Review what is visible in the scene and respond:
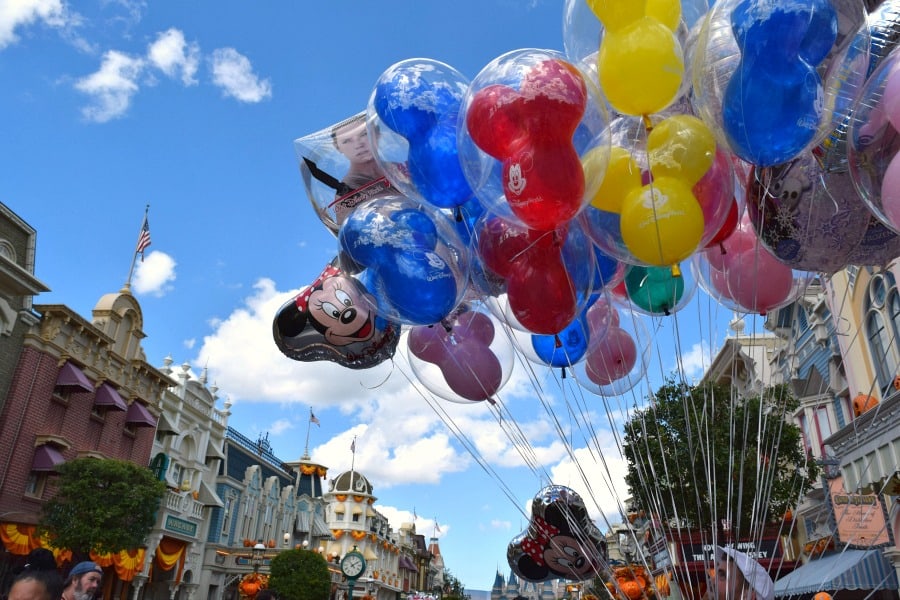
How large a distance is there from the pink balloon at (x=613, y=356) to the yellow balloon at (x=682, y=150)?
2122 mm

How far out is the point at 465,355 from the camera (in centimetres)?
565

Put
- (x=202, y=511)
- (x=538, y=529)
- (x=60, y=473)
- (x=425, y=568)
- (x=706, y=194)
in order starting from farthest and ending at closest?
(x=425, y=568) → (x=202, y=511) → (x=60, y=473) → (x=538, y=529) → (x=706, y=194)

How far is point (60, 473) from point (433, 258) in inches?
596

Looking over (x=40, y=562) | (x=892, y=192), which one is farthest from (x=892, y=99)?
(x=40, y=562)

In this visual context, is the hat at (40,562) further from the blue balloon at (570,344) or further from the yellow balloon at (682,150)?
the yellow balloon at (682,150)

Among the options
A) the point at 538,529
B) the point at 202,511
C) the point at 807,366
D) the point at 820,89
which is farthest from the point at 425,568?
A: the point at 820,89

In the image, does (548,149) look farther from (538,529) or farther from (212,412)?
(212,412)

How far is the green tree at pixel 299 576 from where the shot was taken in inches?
964

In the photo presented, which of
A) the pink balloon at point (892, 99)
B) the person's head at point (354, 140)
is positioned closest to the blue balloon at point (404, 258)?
the person's head at point (354, 140)

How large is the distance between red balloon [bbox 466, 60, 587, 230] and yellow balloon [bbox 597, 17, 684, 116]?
0.26 metres

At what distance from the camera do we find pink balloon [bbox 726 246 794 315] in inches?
195

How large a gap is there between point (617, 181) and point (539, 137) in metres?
0.70

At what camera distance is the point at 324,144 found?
5320 mm

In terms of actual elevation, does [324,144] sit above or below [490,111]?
above
